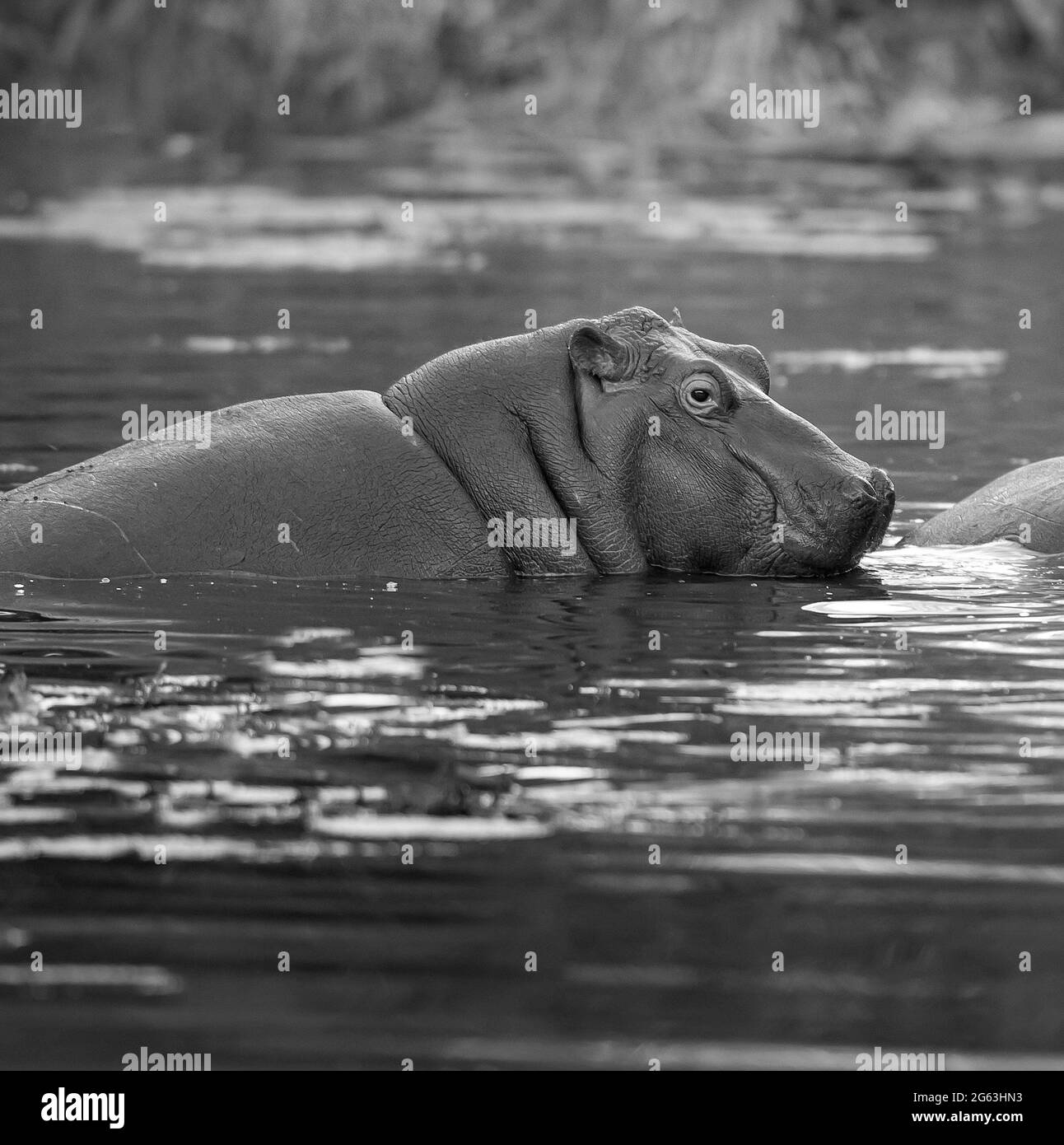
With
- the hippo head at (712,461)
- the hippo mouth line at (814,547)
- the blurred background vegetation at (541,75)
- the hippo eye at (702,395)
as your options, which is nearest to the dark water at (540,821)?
the hippo mouth line at (814,547)

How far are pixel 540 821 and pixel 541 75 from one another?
44.7 metres

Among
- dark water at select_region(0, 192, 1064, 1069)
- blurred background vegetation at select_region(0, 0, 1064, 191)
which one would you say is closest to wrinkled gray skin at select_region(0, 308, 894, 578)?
dark water at select_region(0, 192, 1064, 1069)

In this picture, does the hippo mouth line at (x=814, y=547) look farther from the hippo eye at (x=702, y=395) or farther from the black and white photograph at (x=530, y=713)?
the hippo eye at (x=702, y=395)

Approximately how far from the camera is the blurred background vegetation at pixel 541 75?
4466 centimetres

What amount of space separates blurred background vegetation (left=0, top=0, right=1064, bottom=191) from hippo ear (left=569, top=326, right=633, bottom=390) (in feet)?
103

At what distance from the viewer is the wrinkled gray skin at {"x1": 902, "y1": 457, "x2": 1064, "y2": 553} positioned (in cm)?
1096

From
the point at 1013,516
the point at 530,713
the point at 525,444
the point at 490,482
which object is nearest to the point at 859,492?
the point at 525,444

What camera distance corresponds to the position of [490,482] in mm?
9781

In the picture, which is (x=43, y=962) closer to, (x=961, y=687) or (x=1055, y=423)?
(x=961, y=687)

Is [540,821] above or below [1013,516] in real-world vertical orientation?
below

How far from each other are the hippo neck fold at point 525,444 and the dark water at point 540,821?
17cm

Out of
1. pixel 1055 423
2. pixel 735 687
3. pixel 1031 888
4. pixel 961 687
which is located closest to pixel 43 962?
pixel 1031 888

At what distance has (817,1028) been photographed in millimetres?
5508

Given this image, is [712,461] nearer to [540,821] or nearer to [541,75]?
[540,821]
